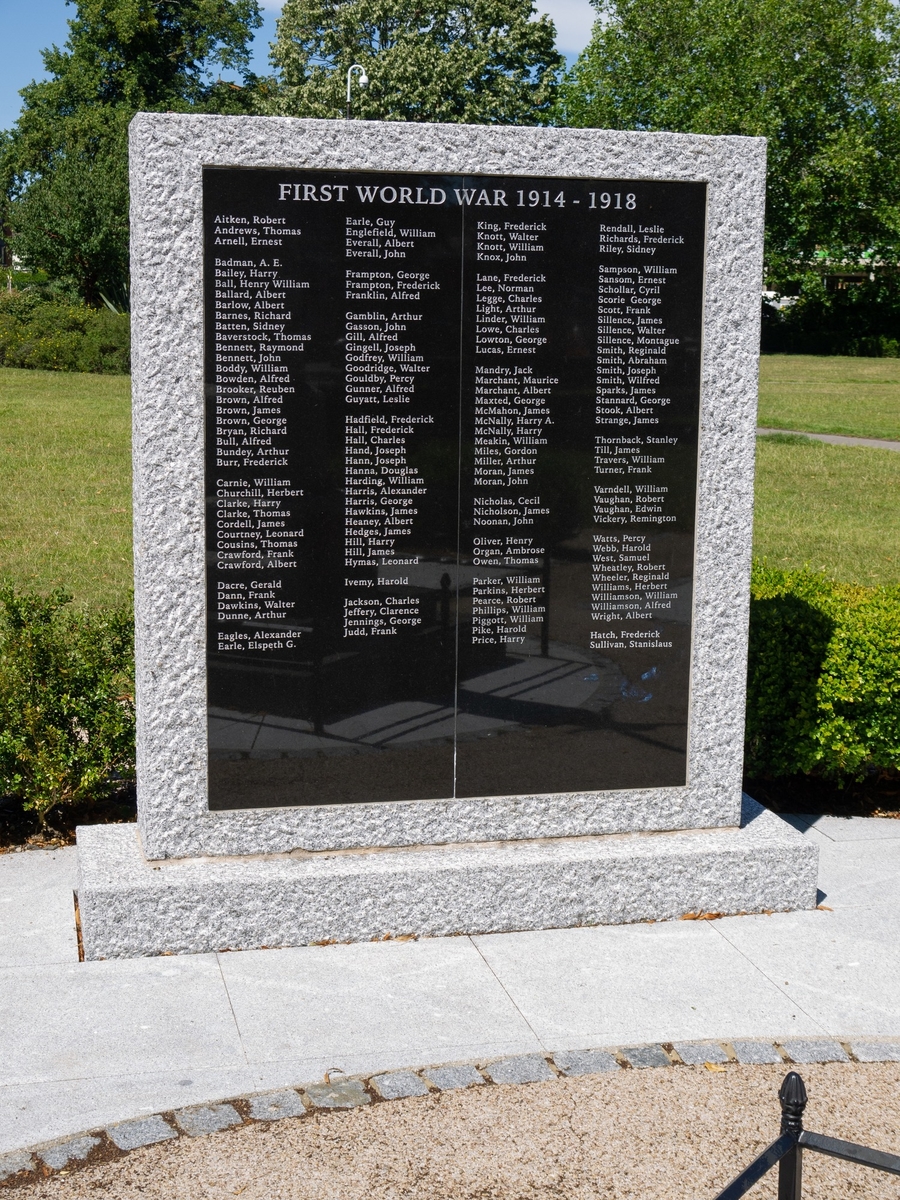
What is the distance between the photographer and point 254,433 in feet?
16.8

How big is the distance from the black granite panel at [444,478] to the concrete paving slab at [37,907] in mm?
866

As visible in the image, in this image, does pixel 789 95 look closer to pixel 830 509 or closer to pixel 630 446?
pixel 830 509

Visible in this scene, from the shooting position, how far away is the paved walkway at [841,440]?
70.0ft

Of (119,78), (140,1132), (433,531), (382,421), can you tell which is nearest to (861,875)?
(433,531)

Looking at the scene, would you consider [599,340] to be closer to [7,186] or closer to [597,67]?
[597,67]

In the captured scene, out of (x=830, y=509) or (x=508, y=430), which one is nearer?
(x=508, y=430)

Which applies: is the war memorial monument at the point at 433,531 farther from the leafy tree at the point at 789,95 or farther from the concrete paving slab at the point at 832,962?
the leafy tree at the point at 789,95

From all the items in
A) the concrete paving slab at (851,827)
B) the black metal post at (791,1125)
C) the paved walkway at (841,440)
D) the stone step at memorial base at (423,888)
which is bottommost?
the concrete paving slab at (851,827)

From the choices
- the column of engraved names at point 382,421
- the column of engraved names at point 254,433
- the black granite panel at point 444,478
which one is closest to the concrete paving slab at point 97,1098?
the black granite panel at point 444,478

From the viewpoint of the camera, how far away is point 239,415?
5098mm

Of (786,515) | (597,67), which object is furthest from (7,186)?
(786,515)

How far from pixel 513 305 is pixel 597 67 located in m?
44.8

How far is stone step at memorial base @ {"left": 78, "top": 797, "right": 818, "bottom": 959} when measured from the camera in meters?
5.11

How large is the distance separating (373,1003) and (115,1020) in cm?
95
